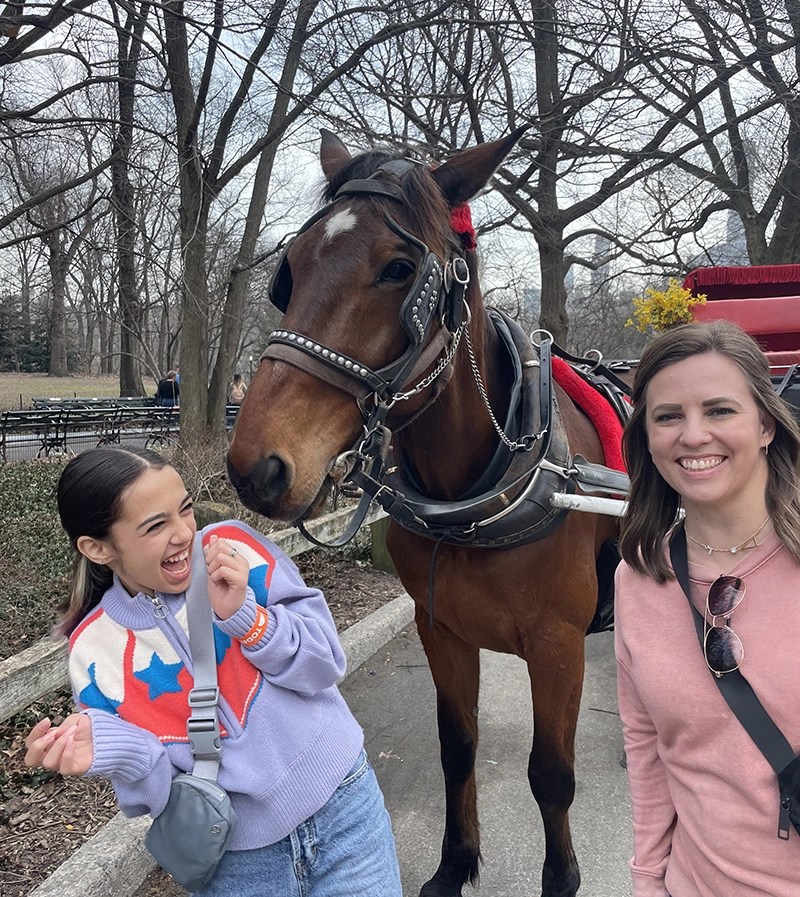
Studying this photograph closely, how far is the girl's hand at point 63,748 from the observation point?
49.7 inches

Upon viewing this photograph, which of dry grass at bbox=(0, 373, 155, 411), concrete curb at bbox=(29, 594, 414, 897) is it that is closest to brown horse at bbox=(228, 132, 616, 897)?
concrete curb at bbox=(29, 594, 414, 897)

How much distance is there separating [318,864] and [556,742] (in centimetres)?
104

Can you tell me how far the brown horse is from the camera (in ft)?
5.40

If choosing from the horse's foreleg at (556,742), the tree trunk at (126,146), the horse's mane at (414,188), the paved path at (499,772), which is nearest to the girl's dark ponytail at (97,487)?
the horse's mane at (414,188)

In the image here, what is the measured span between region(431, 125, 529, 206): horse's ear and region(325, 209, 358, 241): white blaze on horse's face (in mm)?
344

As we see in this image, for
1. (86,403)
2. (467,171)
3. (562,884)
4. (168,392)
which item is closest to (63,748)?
(467,171)

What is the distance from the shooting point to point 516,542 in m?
Result: 2.23

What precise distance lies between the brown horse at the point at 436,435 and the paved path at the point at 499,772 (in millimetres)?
261

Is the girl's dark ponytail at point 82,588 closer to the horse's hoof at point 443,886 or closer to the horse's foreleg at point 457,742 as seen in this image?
the horse's foreleg at point 457,742

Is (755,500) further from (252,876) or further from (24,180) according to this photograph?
(24,180)

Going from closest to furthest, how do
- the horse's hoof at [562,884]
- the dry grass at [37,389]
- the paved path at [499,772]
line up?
the horse's hoof at [562,884]
the paved path at [499,772]
the dry grass at [37,389]

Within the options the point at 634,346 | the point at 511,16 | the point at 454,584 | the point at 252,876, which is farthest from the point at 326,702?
the point at 634,346

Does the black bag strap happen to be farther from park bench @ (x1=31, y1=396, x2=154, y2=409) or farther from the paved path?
park bench @ (x1=31, y1=396, x2=154, y2=409)

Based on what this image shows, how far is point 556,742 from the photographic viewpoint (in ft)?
7.55
